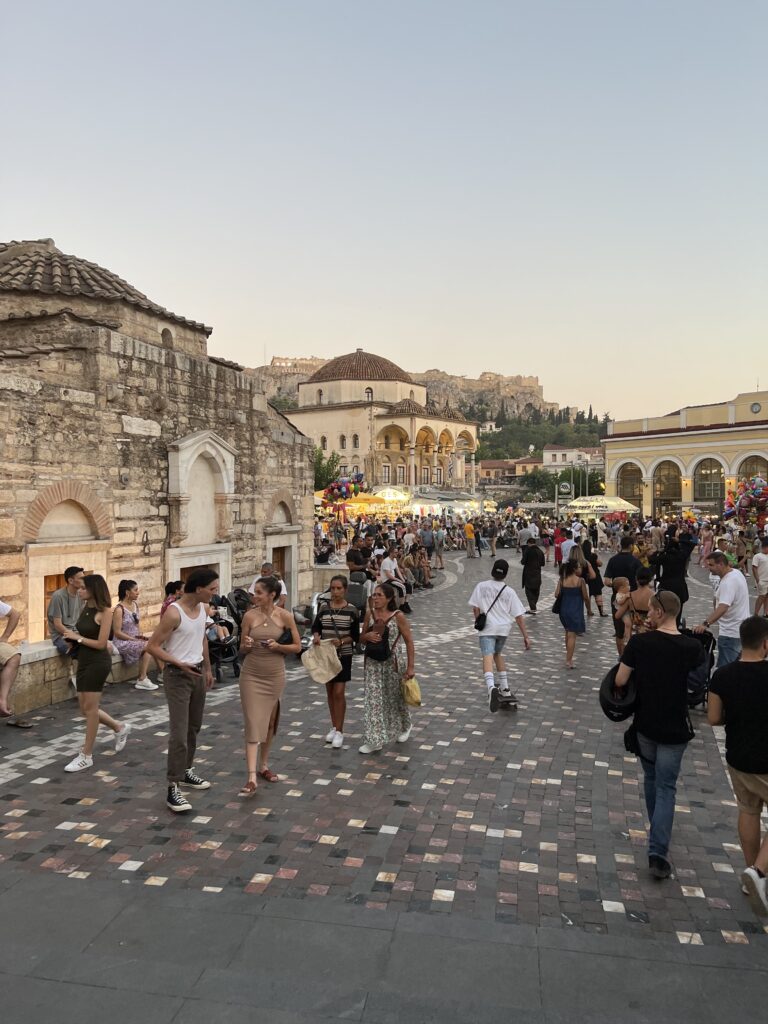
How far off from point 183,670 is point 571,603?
6.63 meters

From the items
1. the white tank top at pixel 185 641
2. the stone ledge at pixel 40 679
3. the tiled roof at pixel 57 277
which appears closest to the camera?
the white tank top at pixel 185 641

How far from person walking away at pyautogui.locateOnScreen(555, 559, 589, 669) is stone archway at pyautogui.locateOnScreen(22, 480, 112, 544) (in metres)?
6.45

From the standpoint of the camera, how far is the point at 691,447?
5025 cm

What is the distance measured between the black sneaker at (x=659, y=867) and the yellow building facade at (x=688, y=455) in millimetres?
44630

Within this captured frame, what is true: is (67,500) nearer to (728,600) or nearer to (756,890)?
(728,600)

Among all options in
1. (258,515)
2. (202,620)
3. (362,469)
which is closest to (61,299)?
(258,515)

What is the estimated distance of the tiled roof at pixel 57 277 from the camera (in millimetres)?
13164

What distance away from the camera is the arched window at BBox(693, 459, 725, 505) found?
49.0 meters

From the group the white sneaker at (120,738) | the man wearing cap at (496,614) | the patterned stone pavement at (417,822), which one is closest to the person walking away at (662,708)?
the patterned stone pavement at (417,822)

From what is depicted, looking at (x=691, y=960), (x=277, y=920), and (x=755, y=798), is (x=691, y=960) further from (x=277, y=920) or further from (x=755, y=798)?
(x=277, y=920)

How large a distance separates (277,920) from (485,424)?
185 m

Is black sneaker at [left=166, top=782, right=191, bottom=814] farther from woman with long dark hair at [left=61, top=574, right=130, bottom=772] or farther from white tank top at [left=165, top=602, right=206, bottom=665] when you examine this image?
woman with long dark hair at [left=61, top=574, right=130, bottom=772]

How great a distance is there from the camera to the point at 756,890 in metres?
4.08

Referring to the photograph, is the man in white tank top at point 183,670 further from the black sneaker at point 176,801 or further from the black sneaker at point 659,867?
the black sneaker at point 659,867
